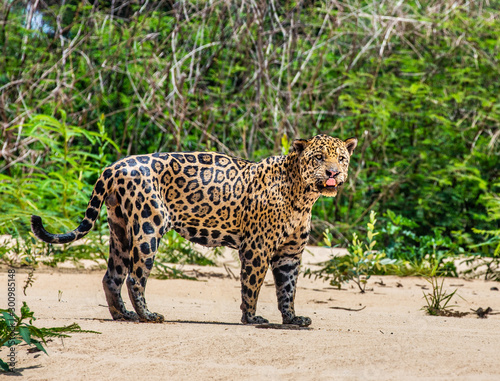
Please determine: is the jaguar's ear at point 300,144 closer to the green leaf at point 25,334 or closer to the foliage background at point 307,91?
the green leaf at point 25,334

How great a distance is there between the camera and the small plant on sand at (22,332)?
10.3 feet

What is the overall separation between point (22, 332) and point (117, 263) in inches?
54.8

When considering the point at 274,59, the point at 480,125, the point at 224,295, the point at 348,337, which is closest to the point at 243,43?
the point at 274,59

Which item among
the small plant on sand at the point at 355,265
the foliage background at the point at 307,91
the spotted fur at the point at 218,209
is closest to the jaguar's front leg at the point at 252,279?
the spotted fur at the point at 218,209

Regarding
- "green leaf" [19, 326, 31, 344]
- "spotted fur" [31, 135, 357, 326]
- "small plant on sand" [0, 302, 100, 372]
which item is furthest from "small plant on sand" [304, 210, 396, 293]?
"green leaf" [19, 326, 31, 344]

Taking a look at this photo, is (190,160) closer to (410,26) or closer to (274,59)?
(274,59)

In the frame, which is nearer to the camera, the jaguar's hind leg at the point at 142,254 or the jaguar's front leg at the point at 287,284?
the jaguar's hind leg at the point at 142,254

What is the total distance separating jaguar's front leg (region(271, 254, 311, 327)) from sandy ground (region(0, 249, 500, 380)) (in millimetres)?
189

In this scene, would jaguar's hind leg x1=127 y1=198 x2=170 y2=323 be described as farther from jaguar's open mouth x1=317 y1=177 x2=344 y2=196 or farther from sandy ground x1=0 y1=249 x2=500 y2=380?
jaguar's open mouth x1=317 y1=177 x2=344 y2=196

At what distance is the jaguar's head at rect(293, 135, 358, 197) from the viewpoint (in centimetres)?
439

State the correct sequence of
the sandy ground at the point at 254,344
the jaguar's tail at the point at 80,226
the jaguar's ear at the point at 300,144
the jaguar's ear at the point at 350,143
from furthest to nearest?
1. the jaguar's ear at the point at 350,143
2. the jaguar's ear at the point at 300,144
3. the jaguar's tail at the point at 80,226
4. the sandy ground at the point at 254,344

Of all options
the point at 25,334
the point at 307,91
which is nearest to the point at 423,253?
the point at 307,91

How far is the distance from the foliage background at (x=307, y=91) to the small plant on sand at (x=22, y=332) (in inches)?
202

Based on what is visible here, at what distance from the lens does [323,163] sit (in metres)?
4.45
